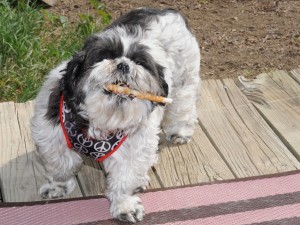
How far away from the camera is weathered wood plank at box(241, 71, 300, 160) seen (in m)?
5.68

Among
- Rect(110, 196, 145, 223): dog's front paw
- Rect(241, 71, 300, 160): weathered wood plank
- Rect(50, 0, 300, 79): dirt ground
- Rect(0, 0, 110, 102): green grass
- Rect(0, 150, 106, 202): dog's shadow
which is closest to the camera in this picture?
Rect(110, 196, 145, 223): dog's front paw

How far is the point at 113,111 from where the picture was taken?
4.04m

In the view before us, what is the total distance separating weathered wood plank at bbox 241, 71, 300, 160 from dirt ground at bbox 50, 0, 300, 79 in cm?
29

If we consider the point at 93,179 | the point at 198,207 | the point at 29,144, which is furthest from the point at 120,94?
the point at 29,144

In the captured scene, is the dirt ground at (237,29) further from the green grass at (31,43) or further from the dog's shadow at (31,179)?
the dog's shadow at (31,179)

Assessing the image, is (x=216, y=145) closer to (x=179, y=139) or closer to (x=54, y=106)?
(x=179, y=139)

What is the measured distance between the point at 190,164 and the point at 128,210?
87cm

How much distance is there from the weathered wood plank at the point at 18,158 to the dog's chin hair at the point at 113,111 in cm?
103

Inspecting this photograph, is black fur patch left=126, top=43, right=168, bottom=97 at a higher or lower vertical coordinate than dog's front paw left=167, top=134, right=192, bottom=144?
higher

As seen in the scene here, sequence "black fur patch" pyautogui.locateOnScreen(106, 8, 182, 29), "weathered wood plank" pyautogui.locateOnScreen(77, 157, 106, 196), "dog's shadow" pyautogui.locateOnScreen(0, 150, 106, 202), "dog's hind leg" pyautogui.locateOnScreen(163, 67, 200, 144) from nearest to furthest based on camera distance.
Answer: "black fur patch" pyautogui.locateOnScreen(106, 8, 182, 29)
"dog's shadow" pyautogui.locateOnScreen(0, 150, 106, 202)
"weathered wood plank" pyautogui.locateOnScreen(77, 157, 106, 196)
"dog's hind leg" pyautogui.locateOnScreen(163, 67, 200, 144)

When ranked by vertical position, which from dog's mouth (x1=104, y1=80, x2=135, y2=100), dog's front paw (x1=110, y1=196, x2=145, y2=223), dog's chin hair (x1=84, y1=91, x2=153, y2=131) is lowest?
dog's front paw (x1=110, y1=196, x2=145, y2=223)

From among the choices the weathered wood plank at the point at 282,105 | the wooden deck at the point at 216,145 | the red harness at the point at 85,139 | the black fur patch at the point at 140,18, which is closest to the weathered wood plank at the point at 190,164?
the wooden deck at the point at 216,145

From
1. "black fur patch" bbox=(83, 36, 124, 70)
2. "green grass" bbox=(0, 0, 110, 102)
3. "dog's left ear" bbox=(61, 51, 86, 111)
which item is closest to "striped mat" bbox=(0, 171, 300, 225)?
"dog's left ear" bbox=(61, 51, 86, 111)

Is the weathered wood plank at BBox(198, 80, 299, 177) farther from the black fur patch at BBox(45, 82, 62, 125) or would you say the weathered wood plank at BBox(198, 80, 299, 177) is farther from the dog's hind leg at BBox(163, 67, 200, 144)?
the black fur patch at BBox(45, 82, 62, 125)
